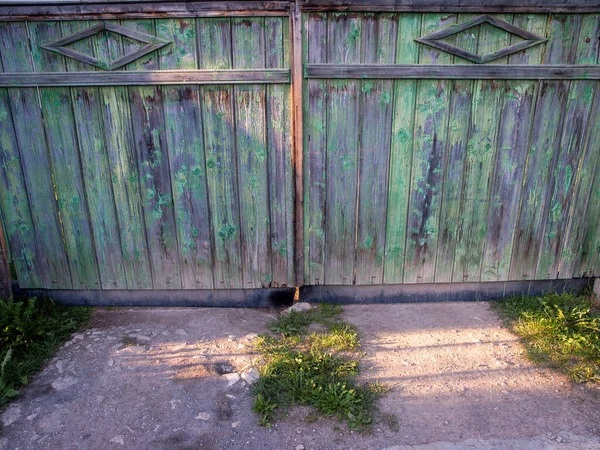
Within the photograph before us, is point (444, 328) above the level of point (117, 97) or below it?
below

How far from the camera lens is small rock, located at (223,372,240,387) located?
110 inches

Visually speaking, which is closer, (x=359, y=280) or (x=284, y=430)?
(x=284, y=430)

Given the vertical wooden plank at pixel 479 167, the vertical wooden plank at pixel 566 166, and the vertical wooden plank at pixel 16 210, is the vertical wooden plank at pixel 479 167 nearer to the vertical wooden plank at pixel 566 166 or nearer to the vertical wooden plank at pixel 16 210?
the vertical wooden plank at pixel 566 166

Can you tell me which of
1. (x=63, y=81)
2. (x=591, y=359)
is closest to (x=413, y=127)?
(x=591, y=359)

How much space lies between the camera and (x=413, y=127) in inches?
130

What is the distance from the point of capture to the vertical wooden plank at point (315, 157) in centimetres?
310

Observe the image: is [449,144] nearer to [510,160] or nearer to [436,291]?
[510,160]

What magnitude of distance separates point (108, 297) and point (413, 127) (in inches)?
109

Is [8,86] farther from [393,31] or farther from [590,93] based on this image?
[590,93]

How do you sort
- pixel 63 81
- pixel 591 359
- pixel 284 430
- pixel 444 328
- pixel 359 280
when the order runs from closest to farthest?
pixel 284 430 < pixel 591 359 < pixel 63 81 < pixel 444 328 < pixel 359 280

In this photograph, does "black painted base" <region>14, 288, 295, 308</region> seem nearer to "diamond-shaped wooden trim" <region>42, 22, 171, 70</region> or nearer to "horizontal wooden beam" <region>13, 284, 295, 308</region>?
"horizontal wooden beam" <region>13, 284, 295, 308</region>

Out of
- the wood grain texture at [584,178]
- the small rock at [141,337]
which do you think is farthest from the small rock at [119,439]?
the wood grain texture at [584,178]

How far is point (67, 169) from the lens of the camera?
3.36 metres

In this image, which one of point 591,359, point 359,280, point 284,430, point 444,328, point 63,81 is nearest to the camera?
point 284,430
